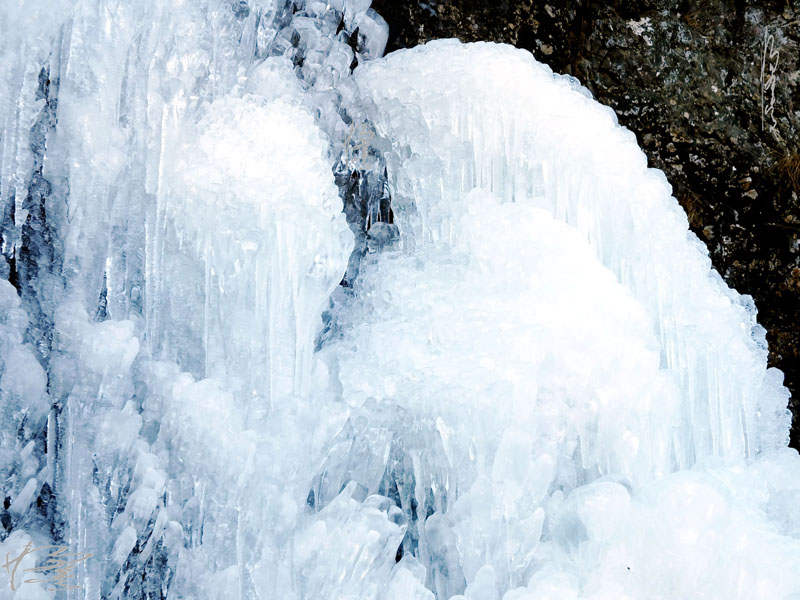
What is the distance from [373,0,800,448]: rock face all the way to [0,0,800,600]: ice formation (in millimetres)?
1229

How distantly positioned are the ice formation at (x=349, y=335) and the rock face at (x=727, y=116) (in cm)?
123

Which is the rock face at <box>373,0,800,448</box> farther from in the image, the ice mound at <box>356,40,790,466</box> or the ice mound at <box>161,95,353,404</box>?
the ice mound at <box>161,95,353,404</box>

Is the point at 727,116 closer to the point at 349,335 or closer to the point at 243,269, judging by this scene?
the point at 349,335

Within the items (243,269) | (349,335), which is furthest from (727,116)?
(243,269)

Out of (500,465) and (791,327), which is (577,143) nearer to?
(500,465)

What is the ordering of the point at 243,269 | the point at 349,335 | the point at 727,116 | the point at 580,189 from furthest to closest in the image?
the point at 727,116
the point at 580,189
the point at 349,335
the point at 243,269

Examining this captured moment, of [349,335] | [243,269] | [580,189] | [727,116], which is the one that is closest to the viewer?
[243,269]

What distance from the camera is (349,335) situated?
2.55 metres

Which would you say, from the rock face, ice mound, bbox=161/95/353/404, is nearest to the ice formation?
ice mound, bbox=161/95/353/404

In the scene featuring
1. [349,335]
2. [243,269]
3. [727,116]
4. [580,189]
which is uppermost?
[727,116]

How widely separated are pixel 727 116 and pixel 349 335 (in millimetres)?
2561

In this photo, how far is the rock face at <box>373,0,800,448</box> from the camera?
13.1 feet

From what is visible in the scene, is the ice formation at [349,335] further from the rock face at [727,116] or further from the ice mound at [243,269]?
the rock face at [727,116]

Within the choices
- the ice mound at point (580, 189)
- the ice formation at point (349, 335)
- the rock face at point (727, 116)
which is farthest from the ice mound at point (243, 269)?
the rock face at point (727, 116)
